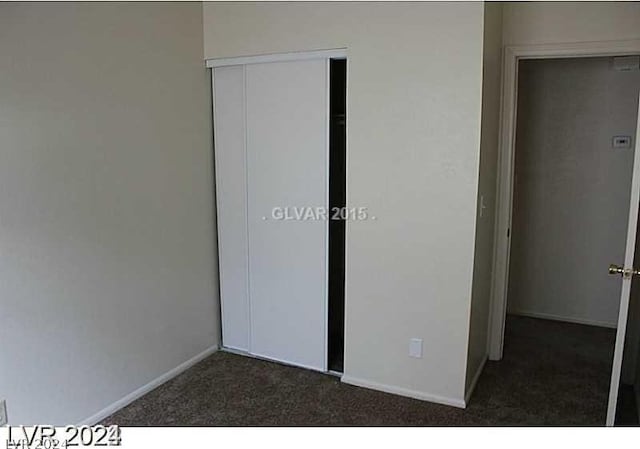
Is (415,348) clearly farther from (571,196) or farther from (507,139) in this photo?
(571,196)

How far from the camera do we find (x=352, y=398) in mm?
2863

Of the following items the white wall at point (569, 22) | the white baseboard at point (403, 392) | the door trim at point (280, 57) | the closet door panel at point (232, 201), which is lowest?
the white baseboard at point (403, 392)

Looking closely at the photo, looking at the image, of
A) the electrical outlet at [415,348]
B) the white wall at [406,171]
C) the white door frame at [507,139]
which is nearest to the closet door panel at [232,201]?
the white wall at [406,171]

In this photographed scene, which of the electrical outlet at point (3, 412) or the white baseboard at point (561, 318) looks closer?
the electrical outlet at point (3, 412)

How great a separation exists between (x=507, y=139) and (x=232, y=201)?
185 cm

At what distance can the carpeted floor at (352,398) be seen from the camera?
8.67 ft

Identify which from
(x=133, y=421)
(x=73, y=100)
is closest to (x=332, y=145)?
(x=73, y=100)

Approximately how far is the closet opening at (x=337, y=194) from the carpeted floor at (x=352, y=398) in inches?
12.1

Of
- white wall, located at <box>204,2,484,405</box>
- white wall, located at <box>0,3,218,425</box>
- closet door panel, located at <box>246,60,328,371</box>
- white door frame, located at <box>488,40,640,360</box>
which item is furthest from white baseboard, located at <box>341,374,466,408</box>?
white wall, located at <box>0,3,218,425</box>

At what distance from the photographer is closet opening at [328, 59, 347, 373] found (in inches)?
117

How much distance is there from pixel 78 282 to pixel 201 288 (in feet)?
3.28

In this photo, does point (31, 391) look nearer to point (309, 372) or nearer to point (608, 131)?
point (309, 372)

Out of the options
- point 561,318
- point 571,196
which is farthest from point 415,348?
point 571,196

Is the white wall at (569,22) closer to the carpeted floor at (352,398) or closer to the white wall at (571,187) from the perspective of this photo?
the white wall at (571,187)
